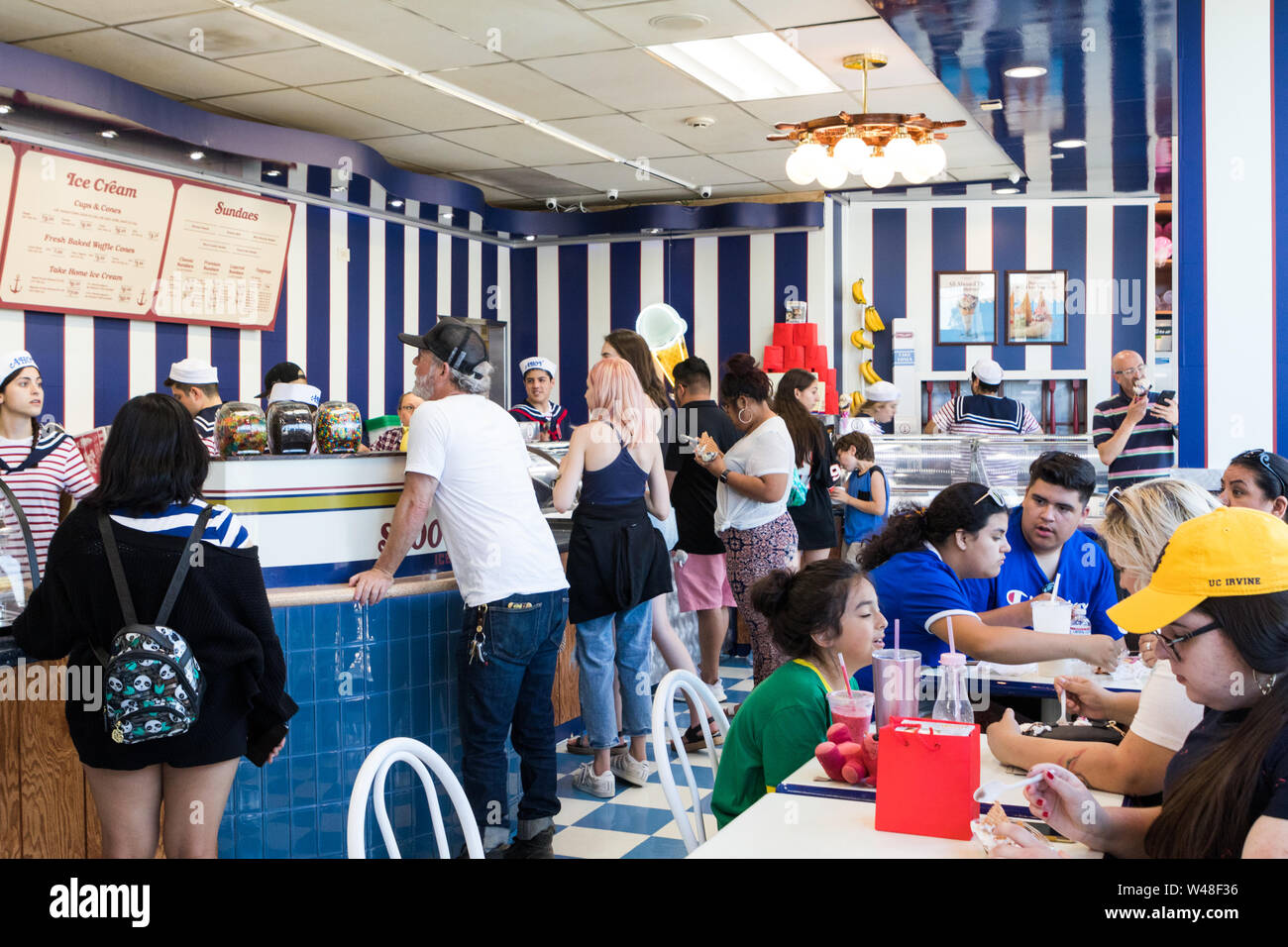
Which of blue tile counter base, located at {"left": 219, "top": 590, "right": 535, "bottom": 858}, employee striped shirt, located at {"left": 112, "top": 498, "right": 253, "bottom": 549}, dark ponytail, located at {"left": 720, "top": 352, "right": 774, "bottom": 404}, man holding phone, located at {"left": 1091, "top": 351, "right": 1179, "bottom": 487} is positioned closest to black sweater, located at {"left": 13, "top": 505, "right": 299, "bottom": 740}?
employee striped shirt, located at {"left": 112, "top": 498, "right": 253, "bottom": 549}

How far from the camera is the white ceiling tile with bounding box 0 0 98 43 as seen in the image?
529cm

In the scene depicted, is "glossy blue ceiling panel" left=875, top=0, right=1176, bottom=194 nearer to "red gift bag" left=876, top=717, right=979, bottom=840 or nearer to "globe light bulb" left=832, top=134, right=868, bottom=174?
"globe light bulb" left=832, top=134, right=868, bottom=174

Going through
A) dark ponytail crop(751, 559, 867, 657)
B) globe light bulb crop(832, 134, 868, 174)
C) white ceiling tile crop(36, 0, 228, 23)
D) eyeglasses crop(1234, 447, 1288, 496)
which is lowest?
dark ponytail crop(751, 559, 867, 657)

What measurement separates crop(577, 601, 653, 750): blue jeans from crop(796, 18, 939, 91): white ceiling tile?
3160mm

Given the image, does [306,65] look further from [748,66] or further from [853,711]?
[853,711]

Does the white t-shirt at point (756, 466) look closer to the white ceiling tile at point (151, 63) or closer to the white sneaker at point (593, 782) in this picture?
the white sneaker at point (593, 782)

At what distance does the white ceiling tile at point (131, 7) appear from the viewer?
5.17 m

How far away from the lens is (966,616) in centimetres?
317

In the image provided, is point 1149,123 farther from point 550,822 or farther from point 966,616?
point 550,822

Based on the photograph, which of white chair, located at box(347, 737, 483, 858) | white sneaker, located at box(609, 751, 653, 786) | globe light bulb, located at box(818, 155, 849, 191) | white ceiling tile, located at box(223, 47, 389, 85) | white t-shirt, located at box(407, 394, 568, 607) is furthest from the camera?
globe light bulb, located at box(818, 155, 849, 191)

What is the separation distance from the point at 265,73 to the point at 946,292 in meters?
6.00

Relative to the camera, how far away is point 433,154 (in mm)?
8352

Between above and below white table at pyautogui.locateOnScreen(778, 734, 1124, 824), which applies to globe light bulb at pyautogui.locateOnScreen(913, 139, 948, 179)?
above
